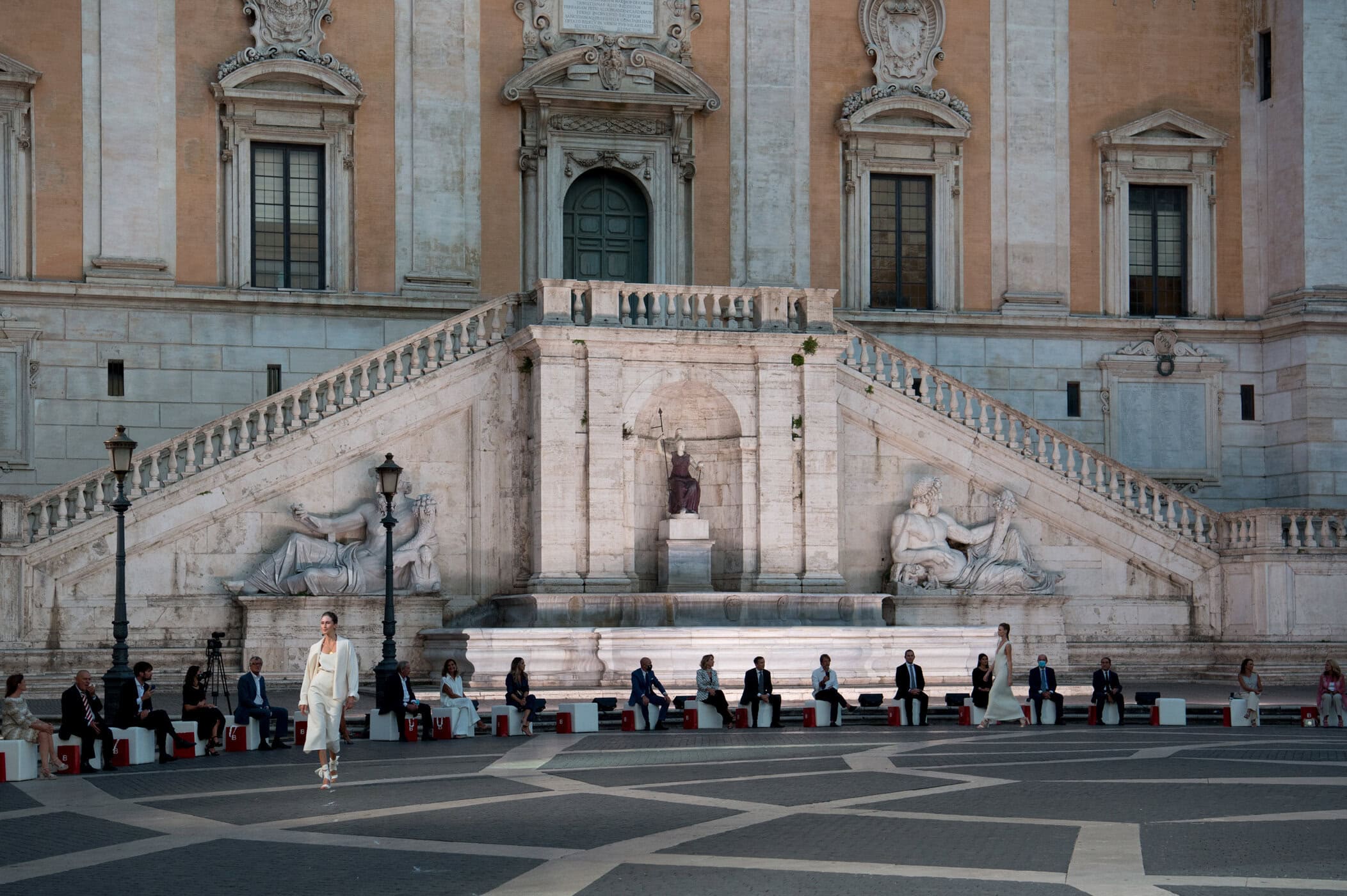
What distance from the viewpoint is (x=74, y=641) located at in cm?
2977

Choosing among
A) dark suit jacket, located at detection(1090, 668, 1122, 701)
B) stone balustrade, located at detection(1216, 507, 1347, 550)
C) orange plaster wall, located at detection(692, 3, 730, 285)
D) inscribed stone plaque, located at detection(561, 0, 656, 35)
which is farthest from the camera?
orange plaster wall, located at detection(692, 3, 730, 285)

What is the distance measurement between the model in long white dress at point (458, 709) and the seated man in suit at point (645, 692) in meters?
2.24

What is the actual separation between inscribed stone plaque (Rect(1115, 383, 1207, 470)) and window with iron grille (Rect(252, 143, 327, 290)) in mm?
16292

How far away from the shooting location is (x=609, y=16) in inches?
1496

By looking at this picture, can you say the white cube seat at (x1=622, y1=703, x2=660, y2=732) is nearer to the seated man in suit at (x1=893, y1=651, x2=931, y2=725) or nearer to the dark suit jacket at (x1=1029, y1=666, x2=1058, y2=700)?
Answer: the seated man in suit at (x1=893, y1=651, x2=931, y2=725)

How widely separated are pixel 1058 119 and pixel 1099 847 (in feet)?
92.2

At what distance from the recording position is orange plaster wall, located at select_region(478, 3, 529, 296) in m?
37.3

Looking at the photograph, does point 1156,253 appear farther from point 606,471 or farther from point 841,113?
point 606,471

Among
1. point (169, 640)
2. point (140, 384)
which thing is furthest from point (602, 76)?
point (169, 640)

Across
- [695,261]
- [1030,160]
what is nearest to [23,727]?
[695,261]

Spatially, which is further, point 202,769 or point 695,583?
point 695,583

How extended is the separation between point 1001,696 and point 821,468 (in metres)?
7.25

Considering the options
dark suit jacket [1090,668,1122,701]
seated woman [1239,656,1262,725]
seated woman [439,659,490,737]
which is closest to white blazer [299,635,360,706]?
Answer: seated woman [439,659,490,737]

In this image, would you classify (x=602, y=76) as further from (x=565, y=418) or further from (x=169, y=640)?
(x=169, y=640)
